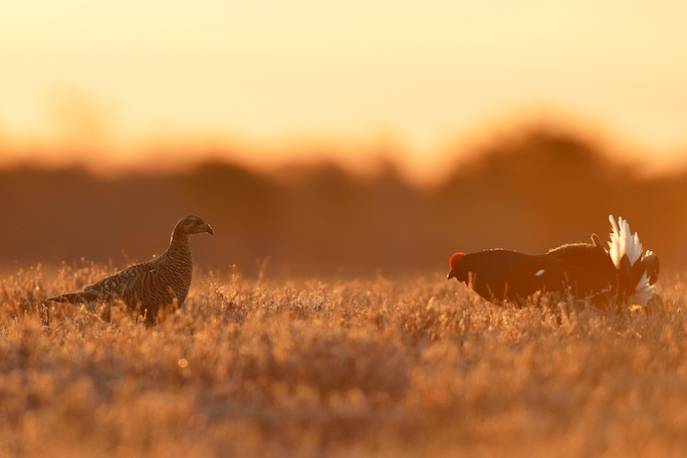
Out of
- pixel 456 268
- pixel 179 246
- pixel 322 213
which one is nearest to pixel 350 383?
pixel 179 246

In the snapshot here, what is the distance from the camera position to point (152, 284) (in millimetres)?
12078

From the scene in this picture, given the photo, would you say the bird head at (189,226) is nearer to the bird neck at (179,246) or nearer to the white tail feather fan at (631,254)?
the bird neck at (179,246)

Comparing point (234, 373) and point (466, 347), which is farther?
point (466, 347)

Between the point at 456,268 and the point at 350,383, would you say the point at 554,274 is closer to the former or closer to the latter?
the point at 456,268

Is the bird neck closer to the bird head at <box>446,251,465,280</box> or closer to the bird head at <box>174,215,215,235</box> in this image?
the bird head at <box>174,215,215,235</box>

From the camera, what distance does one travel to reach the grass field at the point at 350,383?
738 centimetres

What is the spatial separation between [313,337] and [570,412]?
247cm

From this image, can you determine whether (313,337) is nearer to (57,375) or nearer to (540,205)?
(57,375)

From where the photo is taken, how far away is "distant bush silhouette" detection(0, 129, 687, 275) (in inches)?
1246

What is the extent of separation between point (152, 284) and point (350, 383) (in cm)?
374

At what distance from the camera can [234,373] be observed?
9.15 meters

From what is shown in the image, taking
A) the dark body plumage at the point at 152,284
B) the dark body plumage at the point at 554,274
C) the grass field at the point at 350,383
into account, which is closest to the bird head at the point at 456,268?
the dark body plumage at the point at 554,274

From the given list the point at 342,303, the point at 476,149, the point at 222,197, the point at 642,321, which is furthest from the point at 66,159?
the point at 642,321

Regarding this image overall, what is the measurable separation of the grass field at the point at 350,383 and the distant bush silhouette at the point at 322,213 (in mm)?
17787
